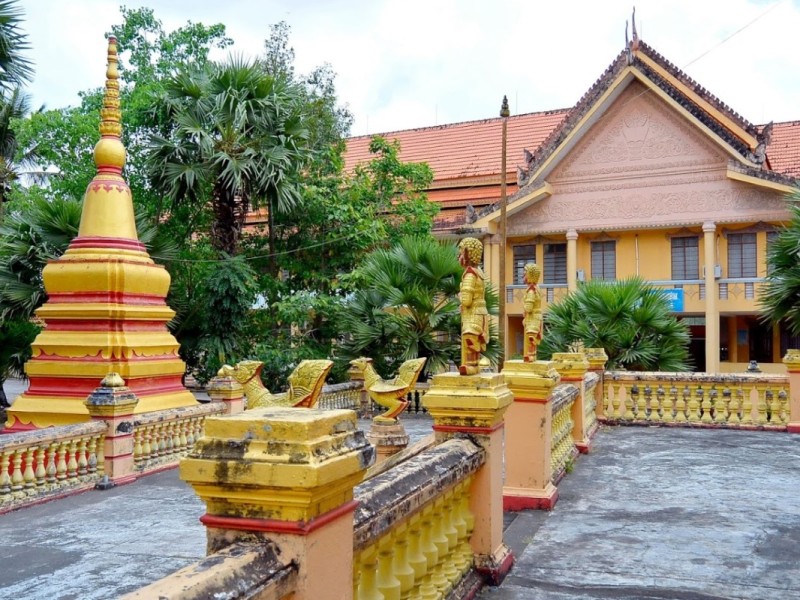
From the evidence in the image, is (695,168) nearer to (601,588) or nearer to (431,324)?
(431,324)

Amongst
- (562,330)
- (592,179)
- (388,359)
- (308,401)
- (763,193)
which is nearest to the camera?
(308,401)

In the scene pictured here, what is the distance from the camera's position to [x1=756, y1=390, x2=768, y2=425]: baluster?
41.7 feet

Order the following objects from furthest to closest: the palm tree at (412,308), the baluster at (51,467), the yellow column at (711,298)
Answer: the yellow column at (711,298) → the palm tree at (412,308) → the baluster at (51,467)

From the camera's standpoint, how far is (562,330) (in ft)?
50.3

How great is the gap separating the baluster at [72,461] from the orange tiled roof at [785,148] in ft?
72.9

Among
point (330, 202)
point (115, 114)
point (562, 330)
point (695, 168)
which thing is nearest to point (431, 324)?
point (562, 330)

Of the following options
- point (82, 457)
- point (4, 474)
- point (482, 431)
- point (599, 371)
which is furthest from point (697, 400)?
point (4, 474)

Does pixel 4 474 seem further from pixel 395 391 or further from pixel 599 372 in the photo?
pixel 599 372

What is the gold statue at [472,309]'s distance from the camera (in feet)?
17.8

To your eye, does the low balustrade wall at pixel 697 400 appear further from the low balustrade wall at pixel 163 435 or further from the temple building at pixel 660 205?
the temple building at pixel 660 205

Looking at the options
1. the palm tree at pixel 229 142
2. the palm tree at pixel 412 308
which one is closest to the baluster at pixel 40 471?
the palm tree at pixel 412 308

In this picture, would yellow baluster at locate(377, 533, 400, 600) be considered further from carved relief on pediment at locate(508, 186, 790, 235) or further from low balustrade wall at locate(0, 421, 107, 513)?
carved relief on pediment at locate(508, 186, 790, 235)

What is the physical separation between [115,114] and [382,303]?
656cm

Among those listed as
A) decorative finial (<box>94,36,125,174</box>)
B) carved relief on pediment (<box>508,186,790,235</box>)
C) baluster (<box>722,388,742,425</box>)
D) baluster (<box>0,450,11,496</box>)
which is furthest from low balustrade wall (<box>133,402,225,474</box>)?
carved relief on pediment (<box>508,186,790,235</box>)
